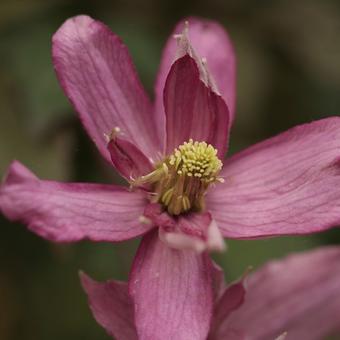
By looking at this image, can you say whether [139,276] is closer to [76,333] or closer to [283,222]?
[283,222]

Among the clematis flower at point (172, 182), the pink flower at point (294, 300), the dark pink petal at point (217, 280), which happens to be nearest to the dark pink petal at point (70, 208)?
the clematis flower at point (172, 182)

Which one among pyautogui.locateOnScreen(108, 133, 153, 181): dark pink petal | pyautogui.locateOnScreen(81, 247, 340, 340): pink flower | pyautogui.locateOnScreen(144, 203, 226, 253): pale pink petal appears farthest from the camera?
pyautogui.locateOnScreen(81, 247, 340, 340): pink flower

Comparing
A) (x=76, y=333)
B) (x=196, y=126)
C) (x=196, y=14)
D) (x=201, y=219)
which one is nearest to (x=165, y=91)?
(x=196, y=126)

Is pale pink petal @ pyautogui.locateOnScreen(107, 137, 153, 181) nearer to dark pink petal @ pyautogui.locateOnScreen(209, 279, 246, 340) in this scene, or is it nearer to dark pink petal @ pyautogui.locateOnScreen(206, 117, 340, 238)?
dark pink petal @ pyautogui.locateOnScreen(206, 117, 340, 238)

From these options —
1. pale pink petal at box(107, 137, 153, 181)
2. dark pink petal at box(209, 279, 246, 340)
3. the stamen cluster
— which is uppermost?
pale pink petal at box(107, 137, 153, 181)

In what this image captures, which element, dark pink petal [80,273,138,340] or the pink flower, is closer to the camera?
dark pink petal [80,273,138,340]

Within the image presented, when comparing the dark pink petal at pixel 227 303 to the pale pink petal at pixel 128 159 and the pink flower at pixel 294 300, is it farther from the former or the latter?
the pale pink petal at pixel 128 159

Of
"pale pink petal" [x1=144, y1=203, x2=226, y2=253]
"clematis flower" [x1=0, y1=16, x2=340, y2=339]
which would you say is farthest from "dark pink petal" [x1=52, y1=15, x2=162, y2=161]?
"pale pink petal" [x1=144, y1=203, x2=226, y2=253]

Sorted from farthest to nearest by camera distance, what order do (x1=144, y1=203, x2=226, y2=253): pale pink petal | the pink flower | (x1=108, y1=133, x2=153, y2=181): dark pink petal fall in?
the pink flower
(x1=108, y1=133, x2=153, y2=181): dark pink petal
(x1=144, y1=203, x2=226, y2=253): pale pink petal
